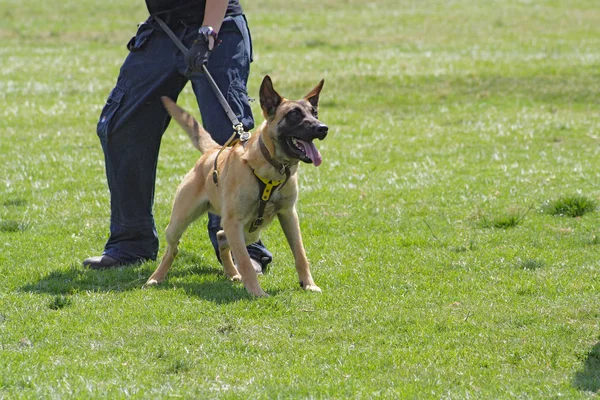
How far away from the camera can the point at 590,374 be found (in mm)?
4523

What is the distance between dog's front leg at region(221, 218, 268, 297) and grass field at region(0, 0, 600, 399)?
0.49 ft

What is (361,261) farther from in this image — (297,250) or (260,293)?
(260,293)

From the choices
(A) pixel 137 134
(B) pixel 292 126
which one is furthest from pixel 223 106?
(B) pixel 292 126

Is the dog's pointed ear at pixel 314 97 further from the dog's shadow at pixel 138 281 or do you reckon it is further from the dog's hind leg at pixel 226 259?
the dog's shadow at pixel 138 281

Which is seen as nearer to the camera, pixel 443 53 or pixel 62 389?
pixel 62 389

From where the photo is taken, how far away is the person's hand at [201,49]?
21.2ft

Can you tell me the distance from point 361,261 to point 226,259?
1053mm

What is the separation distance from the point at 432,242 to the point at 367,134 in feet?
18.6

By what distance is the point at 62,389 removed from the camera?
438 cm

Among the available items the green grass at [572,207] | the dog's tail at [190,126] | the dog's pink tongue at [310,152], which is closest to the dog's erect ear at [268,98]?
the dog's pink tongue at [310,152]

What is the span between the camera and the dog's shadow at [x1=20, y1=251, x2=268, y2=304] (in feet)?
20.2

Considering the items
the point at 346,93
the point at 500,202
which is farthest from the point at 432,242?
the point at 346,93

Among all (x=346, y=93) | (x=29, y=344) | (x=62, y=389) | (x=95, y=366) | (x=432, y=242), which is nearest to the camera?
(x=62, y=389)

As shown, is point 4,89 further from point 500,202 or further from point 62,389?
point 62,389
